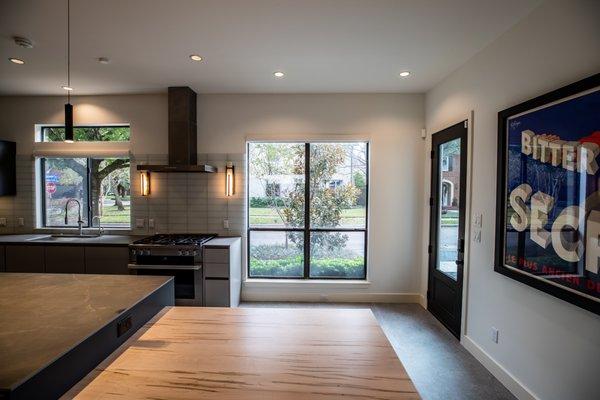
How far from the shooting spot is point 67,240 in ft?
12.1

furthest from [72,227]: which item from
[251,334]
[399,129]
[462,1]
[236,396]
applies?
[462,1]

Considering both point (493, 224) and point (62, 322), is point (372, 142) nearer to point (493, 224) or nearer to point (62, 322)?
point (493, 224)

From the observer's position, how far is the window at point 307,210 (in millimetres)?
4133

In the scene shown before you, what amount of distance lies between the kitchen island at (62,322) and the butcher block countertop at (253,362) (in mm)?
143

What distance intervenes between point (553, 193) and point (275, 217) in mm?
3071

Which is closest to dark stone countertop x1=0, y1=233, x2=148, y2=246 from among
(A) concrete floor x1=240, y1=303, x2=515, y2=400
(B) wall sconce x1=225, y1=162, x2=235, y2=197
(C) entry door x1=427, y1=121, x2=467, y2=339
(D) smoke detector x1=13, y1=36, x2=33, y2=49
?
(B) wall sconce x1=225, y1=162, x2=235, y2=197

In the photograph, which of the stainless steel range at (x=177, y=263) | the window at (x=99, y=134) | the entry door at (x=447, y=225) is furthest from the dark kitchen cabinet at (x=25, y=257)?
the entry door at (x=447, y=225)

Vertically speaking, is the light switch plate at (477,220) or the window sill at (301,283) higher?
the light switch plate at (477,220)

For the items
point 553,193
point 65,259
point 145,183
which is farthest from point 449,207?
point 65,259

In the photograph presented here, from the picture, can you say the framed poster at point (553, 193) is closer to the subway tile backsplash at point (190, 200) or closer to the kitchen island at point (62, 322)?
the kitchen island at point (62, 322)

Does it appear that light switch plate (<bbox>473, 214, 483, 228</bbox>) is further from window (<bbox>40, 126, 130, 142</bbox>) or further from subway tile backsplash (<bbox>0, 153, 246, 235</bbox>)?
window (<bbox>40, 126, 130, 142</bbox>)

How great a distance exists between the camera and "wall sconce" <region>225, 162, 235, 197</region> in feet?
13.0

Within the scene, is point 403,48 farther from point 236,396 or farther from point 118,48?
point 236,396

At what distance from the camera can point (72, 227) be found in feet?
13.9
